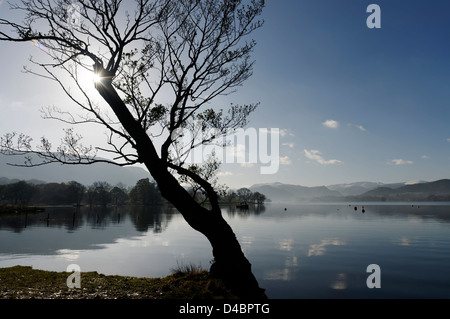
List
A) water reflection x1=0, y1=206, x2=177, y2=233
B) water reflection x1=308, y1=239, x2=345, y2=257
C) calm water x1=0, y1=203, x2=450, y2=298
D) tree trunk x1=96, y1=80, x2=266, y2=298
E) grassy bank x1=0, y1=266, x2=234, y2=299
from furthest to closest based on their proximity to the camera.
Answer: water reflection x1=0, y1=206, x2=177, y2=233
water reflection x1=308, y1=239, x2=345, y2=257
calm water x1=0, y1=203, x2=450, y2=298
tree trunk x1=96, y1=80, x2=266, y2=298
grassy bank x1=0, y1=266, x2=234, y2=299

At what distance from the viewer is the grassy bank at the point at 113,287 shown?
9.92m

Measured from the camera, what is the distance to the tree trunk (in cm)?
1166

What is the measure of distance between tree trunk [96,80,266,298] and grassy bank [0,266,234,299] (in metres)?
0.87

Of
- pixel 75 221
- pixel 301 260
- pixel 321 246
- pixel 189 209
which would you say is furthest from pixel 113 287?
pixel 75 221

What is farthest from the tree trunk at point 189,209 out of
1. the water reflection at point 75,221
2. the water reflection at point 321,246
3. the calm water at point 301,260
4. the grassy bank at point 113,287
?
the water reflection at point 75,221

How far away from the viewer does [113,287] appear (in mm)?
11359

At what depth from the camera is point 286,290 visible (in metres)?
22.4

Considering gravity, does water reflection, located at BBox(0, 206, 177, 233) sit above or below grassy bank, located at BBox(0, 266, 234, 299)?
below

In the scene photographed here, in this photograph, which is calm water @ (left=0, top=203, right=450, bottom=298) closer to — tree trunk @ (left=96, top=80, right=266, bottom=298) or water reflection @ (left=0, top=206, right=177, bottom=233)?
tree trunk @ (left=96, top=80, right=266, bottom=298)

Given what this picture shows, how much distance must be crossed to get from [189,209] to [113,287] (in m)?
4.37

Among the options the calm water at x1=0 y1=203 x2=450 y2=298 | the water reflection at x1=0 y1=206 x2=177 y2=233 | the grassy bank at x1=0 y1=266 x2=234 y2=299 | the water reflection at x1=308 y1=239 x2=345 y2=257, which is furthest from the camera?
the water reflection at x1=0 y1=206 x2=177 y2=233

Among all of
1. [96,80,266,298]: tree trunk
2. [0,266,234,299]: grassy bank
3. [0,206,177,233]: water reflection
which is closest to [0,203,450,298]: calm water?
[96,80,266,298]: tree trunk
